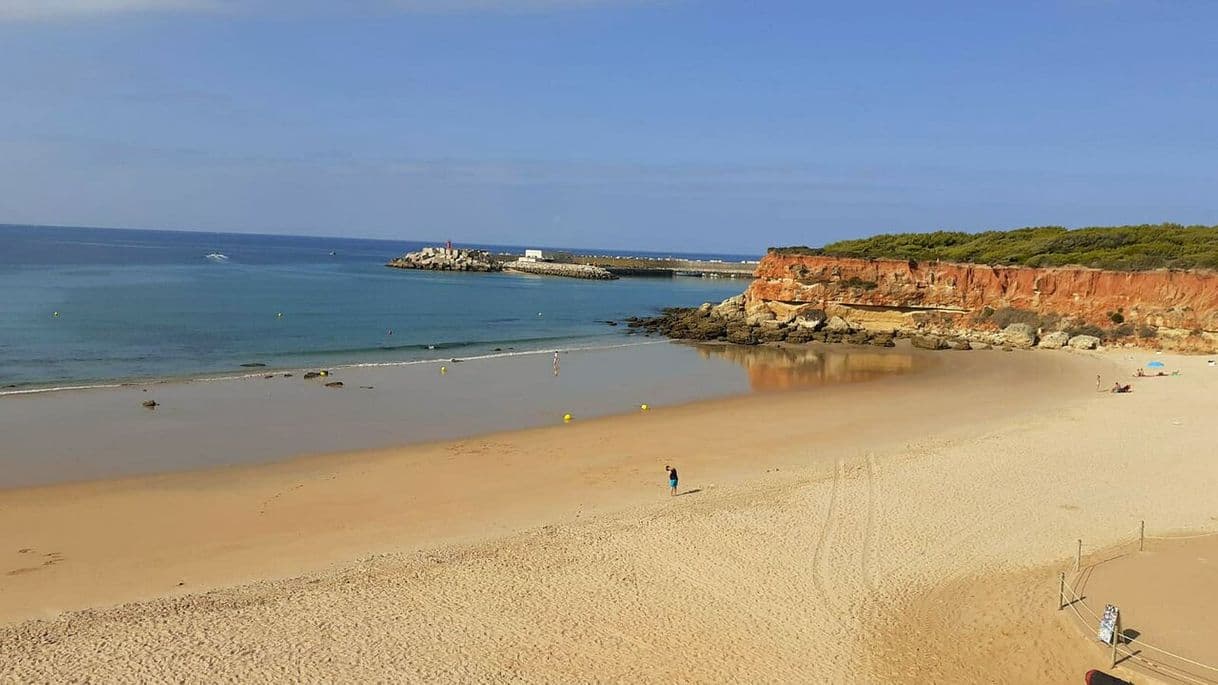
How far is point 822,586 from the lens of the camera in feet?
39.0

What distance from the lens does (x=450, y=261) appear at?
351 ft

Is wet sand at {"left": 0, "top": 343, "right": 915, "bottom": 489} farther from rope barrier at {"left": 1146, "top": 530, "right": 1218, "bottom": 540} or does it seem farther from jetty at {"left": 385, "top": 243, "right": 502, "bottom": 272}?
jetty at {"left": 385, "top": 243, "right": 502, "bottom": 272}

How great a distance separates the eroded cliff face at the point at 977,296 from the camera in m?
35.9

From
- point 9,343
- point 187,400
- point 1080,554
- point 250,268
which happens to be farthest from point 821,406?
point 250,268

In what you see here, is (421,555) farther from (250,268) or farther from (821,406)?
(250,268)

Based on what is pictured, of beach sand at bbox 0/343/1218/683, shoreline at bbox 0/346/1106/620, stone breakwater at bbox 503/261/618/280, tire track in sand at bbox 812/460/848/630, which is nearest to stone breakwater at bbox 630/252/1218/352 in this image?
shoreline at bbox 0/346/1106/620

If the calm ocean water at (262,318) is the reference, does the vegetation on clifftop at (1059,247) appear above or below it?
above

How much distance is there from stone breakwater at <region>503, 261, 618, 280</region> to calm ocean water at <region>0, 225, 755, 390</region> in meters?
8.99

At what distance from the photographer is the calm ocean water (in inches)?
1283

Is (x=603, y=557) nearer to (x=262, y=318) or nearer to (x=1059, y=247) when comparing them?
(x=262, y=318)

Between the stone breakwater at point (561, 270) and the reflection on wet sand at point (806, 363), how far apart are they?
195ft

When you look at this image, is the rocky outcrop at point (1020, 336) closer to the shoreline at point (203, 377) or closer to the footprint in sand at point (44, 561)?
the shoreline at point (203, 377)

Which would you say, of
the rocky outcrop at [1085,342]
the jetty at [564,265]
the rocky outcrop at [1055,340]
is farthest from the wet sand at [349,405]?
the jetty at [564,265]

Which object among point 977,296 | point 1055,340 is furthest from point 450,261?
point 1055,340
